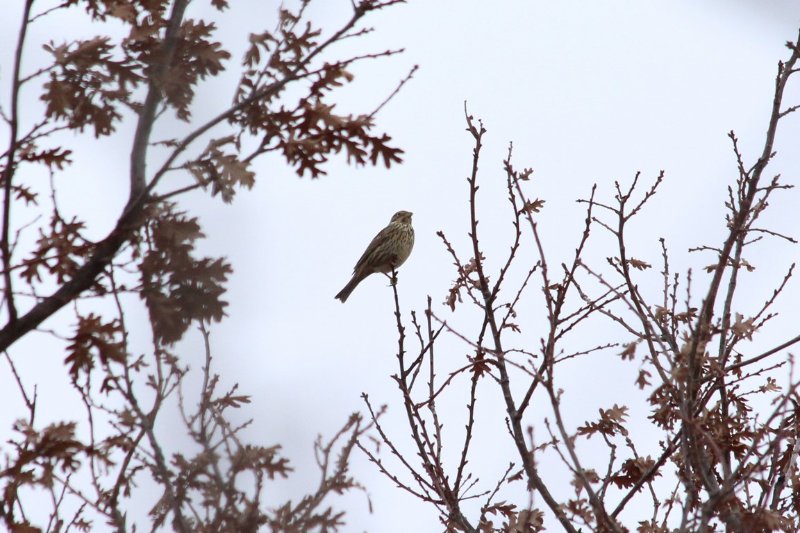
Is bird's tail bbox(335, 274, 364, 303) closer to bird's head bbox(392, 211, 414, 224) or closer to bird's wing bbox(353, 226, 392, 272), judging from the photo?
bird's wing bbox(353, 226, 392, 272)

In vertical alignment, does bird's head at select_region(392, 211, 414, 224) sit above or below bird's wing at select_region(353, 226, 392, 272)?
above

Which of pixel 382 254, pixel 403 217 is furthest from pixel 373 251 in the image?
pixel 403 217

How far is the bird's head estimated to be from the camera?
12.2 metres

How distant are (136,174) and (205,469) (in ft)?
4.17

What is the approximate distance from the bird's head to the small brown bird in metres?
0.37

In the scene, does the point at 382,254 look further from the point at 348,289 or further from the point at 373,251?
the point at 348,289

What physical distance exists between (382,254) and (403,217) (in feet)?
3.82

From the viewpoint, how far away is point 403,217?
12.3 m

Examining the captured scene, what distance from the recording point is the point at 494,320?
17.8 feet

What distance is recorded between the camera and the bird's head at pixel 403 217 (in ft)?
40.0

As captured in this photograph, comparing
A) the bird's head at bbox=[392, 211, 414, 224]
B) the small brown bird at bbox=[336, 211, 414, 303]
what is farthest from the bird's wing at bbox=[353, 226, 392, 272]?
the bird's head at bbox=[392, 211, 414, 224]

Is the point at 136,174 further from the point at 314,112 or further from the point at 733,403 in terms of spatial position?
the point at 733,403

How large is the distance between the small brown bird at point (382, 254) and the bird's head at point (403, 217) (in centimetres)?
37

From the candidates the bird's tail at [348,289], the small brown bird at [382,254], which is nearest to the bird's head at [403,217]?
the small brown bird at [382,254]
